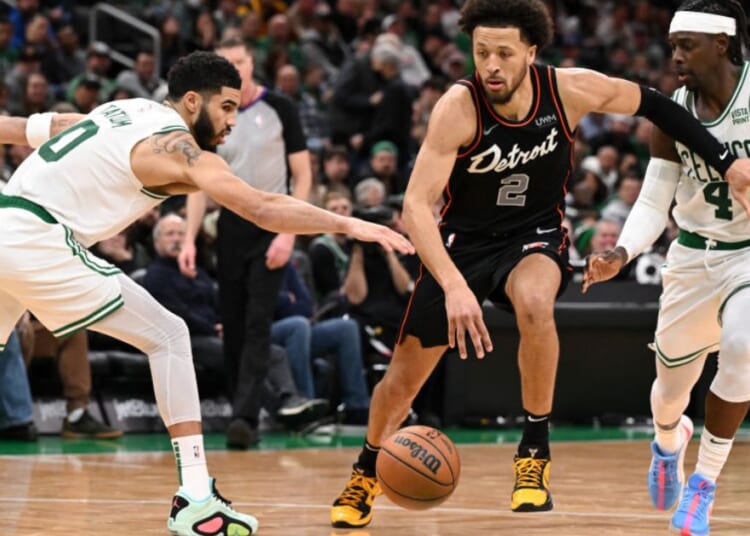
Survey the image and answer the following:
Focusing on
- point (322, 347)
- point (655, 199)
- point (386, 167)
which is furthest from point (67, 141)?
point (386, 167)

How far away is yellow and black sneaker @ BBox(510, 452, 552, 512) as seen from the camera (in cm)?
609

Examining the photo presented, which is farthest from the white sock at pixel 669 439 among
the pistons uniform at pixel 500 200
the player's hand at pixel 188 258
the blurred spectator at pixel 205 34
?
the blurred spectator at pixel 205 34

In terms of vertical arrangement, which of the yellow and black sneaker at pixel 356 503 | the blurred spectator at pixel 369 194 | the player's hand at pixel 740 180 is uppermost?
the player's hand at pixel 740 180

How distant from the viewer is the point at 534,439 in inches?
247

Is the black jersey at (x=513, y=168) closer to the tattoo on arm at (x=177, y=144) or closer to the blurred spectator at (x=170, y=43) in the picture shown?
the tattoo on arm at (x=177, y=144)

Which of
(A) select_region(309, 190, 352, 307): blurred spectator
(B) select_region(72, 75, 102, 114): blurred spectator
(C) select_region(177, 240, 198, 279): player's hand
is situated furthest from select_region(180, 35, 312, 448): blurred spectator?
(B) select_region(72, 75, 102, 114): blurred spectator

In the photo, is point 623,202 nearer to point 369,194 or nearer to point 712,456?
point 369,194

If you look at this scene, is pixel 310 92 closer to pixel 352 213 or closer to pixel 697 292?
pixel 352 213

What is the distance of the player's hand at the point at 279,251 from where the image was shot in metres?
9.65

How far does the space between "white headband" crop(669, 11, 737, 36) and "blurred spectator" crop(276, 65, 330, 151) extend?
9.31 meters

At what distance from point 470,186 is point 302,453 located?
12.8 ft

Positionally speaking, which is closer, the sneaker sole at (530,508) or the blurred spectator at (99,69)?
the sneaker sole at (530,508)

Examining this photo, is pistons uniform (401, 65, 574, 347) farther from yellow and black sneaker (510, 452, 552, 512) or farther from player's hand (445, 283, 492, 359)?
yellow and black sneaker (510, 452, 552, 512)

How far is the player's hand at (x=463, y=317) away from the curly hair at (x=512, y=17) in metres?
1.24
